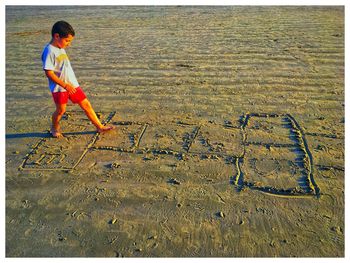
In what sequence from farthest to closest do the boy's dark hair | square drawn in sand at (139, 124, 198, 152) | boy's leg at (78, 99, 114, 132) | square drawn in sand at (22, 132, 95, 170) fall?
boy's leg at (78, 99, 114, 132) → square drawn in sand at (139, 124, 198, 152) → the boy's dark hair → square drawn in sand at (22, 132, 95, 170)

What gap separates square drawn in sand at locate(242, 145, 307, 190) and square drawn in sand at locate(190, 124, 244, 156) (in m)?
0.15

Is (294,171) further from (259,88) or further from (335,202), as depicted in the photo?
(259,88)

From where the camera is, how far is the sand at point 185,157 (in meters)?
2.67

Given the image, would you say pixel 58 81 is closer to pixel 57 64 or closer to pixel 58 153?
pixel 57 64

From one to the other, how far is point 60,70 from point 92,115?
0.64 meters

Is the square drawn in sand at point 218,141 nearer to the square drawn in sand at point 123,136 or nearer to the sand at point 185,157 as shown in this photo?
the sand at point 185,157

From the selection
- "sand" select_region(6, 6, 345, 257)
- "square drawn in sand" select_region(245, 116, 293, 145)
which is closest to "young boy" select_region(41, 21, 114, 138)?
"sand" select_region(6, 6, 345, 257)

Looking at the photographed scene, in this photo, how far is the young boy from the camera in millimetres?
3801

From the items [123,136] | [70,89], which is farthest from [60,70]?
[123,136]

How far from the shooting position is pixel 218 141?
3967 mm

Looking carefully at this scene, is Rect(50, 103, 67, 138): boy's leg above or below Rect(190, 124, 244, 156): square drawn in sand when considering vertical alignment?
above

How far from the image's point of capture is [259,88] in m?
5.45

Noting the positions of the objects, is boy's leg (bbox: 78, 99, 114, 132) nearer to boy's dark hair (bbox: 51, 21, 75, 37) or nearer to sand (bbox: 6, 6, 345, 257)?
sand (bbox: 6, 6, 345, 257)

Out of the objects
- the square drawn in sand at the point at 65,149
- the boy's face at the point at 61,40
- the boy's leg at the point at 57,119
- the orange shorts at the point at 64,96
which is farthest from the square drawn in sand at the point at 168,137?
the boy's face at the point at 61,40
